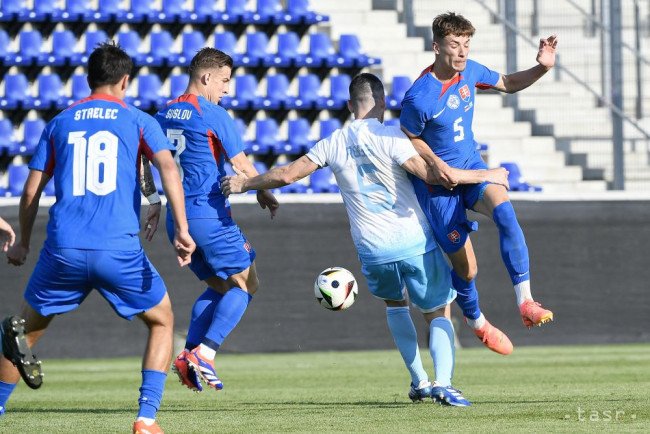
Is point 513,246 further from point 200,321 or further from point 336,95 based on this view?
point 336,95

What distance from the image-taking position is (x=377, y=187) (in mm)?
7531

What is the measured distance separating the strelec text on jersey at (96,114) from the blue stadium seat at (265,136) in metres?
10.5

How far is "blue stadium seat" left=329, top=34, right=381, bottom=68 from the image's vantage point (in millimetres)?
17594

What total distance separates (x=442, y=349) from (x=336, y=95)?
9.96 m

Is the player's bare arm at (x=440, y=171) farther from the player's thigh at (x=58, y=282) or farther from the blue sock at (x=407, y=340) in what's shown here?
the player's thigh at (x=58, y=282)

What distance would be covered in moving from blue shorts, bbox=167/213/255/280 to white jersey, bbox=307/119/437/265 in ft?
3.03

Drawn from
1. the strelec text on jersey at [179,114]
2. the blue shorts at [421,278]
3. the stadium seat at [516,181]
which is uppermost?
the strelec text on jersey at [179,114]

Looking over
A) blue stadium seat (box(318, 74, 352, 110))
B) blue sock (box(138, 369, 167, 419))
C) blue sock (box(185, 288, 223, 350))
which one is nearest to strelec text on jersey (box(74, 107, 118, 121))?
blue sock (box(138, 369, 167, 419))

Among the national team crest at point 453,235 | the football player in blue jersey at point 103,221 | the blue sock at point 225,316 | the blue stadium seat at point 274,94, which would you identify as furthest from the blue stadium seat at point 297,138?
the football player in blue jersey at point 103,221

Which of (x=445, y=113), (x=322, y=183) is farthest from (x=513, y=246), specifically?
(x=322, y=183)

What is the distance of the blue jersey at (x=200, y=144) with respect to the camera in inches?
314

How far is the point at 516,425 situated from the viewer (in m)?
6.22

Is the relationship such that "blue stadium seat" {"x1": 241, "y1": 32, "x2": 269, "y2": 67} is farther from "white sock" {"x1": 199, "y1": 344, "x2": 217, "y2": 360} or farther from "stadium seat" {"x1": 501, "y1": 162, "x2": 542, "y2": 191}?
"white sock" {"x1": 199, "y1": 344, "x2": 217, "y2": 360}

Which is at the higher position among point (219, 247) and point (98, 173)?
point (98, 173)
